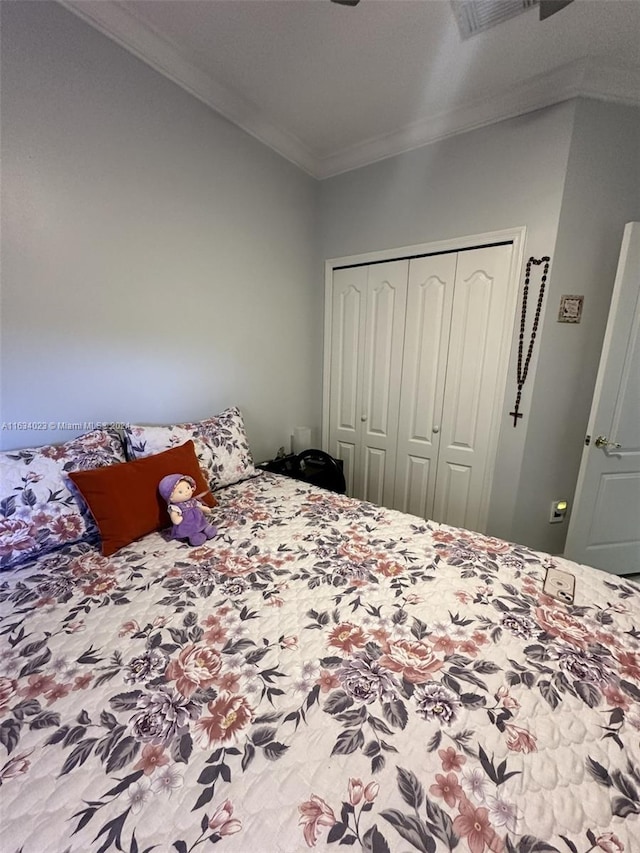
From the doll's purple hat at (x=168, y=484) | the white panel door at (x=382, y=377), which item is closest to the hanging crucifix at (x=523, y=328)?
the white panel door at (x=382, y=377)

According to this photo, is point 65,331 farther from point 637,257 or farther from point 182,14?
point 637,257

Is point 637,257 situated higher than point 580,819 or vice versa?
point 637,257

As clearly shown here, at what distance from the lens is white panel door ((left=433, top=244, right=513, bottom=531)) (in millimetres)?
2006

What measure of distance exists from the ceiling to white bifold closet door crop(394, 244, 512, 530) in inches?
29.5

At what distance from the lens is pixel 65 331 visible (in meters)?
1.46

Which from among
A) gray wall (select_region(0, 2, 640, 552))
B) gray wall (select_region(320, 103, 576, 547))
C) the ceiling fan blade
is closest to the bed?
gray wall (select_region(0, 2, 640, 552))

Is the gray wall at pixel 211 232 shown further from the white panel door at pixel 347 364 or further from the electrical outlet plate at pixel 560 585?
the electrical outlet plate at pixel 560 585

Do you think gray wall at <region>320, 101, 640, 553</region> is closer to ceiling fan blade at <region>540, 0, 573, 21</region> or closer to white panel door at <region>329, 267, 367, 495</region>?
white panel door at <region>329, 267, 367, 495</region>

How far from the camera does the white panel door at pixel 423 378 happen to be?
219 centimetres

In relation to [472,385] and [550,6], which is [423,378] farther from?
[550,6]

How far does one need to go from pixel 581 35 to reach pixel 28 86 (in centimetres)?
227

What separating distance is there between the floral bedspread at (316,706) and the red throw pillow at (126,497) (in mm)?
102

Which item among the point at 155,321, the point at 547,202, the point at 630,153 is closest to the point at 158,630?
the point at 155,321

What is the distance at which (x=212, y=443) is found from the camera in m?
1.80
